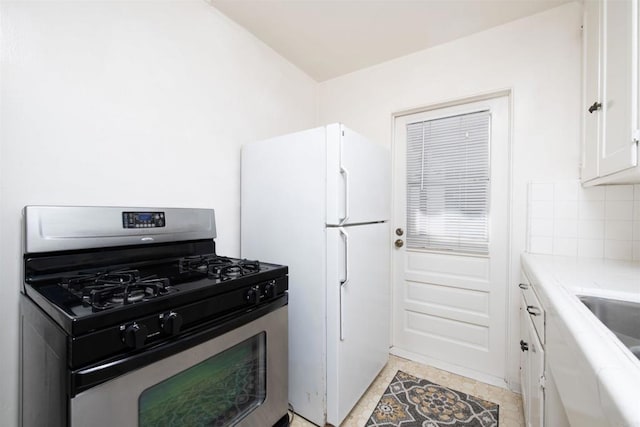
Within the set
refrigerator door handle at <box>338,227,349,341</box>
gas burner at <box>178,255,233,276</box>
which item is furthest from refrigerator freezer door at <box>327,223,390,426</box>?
gas burner at <box>178,255,233,276</box>

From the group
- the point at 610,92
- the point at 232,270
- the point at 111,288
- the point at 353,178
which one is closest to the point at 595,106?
the point at 610,92

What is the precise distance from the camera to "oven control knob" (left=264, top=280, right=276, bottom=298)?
51.7 inches

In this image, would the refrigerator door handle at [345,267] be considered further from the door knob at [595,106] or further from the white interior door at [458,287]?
the door knob at [595,106]

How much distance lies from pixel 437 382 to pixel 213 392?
162 centimetres

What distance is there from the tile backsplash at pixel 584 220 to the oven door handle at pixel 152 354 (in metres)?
1.83

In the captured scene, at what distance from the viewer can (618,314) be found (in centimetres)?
97

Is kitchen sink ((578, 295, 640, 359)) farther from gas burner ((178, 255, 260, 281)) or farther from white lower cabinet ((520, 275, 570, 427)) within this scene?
gas burner ((178, 255, 260, 281))

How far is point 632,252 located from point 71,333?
2589mm

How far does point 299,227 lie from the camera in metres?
1.66

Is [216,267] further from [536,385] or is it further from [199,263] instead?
[536,385]

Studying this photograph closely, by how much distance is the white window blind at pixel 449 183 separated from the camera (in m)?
2.12

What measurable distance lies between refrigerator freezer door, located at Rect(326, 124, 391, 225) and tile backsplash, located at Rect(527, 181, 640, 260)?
3.23ft

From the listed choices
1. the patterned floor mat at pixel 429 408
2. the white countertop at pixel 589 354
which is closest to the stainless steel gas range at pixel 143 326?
the patterned floor mat at pixel 429 408

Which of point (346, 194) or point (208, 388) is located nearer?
point (208, 388)
